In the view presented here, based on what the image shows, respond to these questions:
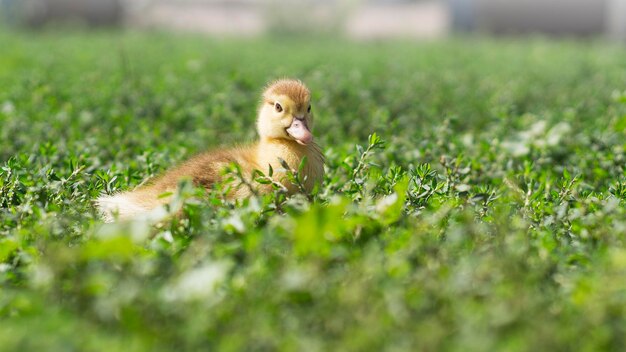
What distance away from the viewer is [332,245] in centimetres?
321

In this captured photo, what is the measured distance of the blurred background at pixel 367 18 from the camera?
2897 cm

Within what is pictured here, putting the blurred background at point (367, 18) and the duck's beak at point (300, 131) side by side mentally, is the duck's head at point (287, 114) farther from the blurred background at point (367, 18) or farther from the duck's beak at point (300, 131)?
the blurred background at point (367, 18)

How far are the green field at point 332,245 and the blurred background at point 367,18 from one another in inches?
891

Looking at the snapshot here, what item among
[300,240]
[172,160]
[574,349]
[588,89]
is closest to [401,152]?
[172,160]

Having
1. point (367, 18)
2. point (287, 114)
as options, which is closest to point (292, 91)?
point (287, 114)

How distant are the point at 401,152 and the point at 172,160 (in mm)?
1495

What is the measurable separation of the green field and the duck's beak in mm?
269

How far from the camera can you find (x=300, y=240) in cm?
286

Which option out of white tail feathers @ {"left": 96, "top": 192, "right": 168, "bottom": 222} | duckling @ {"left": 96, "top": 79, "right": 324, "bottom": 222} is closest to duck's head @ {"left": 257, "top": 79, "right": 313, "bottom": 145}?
duckling @ {"left": 96, "top": 79, "right": 324, "bottom": 222}

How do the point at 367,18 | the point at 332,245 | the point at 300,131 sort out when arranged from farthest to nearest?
the point at 367,18 < the point at 300,131 < the point at 332,245

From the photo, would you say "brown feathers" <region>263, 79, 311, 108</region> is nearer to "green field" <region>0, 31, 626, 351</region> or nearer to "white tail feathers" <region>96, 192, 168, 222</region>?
"green field" <region>0, 31, 626, 351</region>

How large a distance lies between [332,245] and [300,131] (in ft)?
4.47

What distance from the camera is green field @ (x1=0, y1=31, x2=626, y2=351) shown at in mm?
2496

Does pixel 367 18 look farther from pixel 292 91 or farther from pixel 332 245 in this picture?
pixel 332 245
